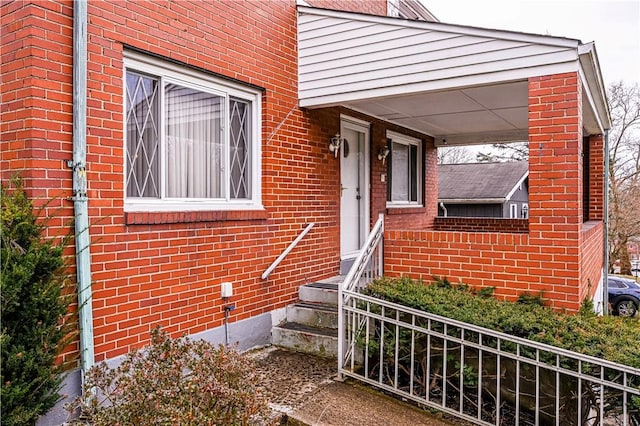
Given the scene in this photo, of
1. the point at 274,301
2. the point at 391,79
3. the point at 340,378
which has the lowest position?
the point at 340,378

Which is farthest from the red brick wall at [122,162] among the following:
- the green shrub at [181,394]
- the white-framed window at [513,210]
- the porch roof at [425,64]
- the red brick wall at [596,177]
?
the white-framed window at [513,210]

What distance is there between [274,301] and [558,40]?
4215mm

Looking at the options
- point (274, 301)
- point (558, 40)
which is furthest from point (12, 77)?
point (558, 40)

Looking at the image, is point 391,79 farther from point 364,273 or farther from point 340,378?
point 340,378

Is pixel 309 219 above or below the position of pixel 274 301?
above

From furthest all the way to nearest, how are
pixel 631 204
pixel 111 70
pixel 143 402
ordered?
pixel 631 204 < pixel 111 70 < pixel 143 402

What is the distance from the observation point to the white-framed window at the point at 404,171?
867 cm

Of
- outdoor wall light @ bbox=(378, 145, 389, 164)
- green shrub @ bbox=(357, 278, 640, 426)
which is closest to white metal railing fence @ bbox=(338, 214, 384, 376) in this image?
green shrub @ bbox=(357, 278, 640, 426)

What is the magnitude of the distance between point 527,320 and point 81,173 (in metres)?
3.84

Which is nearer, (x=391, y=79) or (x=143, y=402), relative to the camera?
(x=143, y=402)

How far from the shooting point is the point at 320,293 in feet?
19.1

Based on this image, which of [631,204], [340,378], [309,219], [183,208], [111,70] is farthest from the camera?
[631,204]

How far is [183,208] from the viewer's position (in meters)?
→ 4.61

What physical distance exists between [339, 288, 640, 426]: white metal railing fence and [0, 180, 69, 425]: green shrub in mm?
2384
